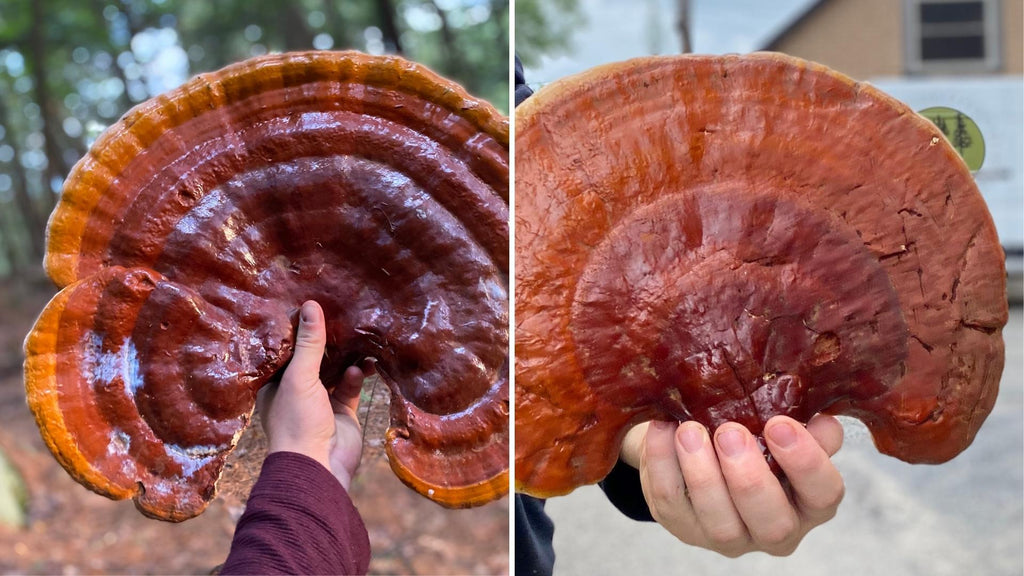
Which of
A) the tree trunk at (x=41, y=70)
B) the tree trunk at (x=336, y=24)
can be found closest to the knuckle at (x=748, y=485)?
the tree trunk at (x=336, y=24)

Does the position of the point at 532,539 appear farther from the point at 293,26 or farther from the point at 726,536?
the point at 293,26

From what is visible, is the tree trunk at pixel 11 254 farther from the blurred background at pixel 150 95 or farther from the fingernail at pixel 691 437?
the fingernail at pixel 691 437

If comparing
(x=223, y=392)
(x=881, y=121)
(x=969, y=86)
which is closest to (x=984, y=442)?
(x=969, y=86)

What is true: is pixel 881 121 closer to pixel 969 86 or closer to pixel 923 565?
pixel 969 86

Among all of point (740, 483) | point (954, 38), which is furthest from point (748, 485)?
point (954, 38)

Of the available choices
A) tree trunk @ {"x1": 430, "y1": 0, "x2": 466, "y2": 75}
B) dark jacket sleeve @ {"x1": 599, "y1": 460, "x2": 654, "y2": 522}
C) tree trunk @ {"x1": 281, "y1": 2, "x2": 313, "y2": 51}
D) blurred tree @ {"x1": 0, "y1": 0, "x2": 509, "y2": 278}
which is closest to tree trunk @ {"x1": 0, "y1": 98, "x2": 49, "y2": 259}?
blurred tree @ {"x1": 0, "y1": 0, "x2": 509, "y2": 278}

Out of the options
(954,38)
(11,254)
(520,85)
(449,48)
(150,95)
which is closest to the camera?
(520,85)

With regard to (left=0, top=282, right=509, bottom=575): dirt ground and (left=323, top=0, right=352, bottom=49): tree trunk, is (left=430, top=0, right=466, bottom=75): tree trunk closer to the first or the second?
(left=323, top=0, right=352, bottom=49): tree trunk
